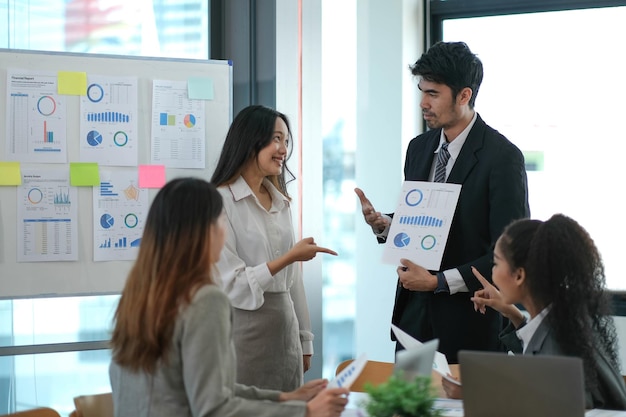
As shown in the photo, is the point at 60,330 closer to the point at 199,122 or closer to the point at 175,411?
the point at 199,122

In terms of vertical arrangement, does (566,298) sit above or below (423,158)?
below

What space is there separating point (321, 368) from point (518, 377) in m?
2.81

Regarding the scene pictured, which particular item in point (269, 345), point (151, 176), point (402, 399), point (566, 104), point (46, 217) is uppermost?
point (566, 104)

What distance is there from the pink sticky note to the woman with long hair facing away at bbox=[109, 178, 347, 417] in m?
1.77

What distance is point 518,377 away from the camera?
6.51ft

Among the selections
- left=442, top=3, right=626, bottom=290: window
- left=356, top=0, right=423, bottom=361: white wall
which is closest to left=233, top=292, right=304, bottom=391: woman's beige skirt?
left=356, top=0, right=423, bottom=361: white wall

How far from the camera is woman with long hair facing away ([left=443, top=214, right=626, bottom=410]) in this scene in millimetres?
2391

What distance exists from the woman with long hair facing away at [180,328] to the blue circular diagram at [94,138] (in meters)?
1.77

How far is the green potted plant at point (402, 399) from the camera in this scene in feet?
6.08

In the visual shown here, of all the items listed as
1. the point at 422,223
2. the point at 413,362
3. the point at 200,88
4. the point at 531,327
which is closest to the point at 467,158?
the point at 422,223

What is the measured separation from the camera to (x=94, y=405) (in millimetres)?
2684

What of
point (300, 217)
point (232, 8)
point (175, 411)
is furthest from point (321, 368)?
point (175, 411)

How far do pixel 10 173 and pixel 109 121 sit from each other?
0.50 meters

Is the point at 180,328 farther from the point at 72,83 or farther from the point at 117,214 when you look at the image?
the point at 72,83
